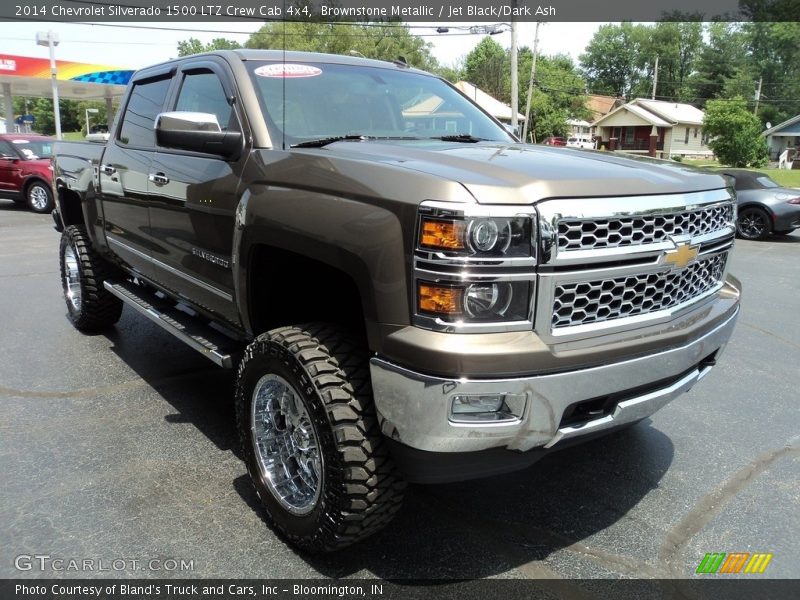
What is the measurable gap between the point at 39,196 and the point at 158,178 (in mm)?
13386

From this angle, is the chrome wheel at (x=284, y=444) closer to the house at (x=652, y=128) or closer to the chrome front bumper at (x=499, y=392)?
the chrome front bumper at (x=499, y=392)

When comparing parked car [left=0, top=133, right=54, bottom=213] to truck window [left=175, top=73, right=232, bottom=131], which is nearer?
truck window [left=175, top=73, right=232, bottom=131]

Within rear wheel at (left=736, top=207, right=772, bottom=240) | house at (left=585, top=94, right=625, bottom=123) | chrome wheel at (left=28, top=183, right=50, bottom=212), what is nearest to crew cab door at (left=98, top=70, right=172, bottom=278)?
chrome wheel at (left=28, top=183, right=50, bottom=212)

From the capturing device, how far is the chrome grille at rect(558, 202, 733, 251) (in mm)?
2150

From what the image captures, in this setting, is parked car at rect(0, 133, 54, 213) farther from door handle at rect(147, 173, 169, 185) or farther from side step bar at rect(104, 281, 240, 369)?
door handle at rect(147, 173, 169, 185)

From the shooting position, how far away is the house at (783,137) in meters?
57.7

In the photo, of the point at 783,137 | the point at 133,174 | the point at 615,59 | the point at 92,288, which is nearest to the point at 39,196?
the point at 92,288

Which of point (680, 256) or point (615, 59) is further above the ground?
point (615, 59)

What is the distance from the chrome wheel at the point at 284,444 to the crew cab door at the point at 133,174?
173cm

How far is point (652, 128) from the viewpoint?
60500 mm

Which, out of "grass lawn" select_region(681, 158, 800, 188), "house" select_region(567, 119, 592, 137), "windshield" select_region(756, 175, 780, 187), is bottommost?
"grass lawn" select_region(681, 158, 800, 188)

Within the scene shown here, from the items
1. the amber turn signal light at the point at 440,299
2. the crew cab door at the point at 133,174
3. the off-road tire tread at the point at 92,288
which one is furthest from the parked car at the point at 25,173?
the amber turn signal light at the point at 440,299

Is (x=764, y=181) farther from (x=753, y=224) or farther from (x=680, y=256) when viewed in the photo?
(x=680, y=256)

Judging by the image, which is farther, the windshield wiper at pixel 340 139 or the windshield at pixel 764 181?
the windshield at pixel 764 181
